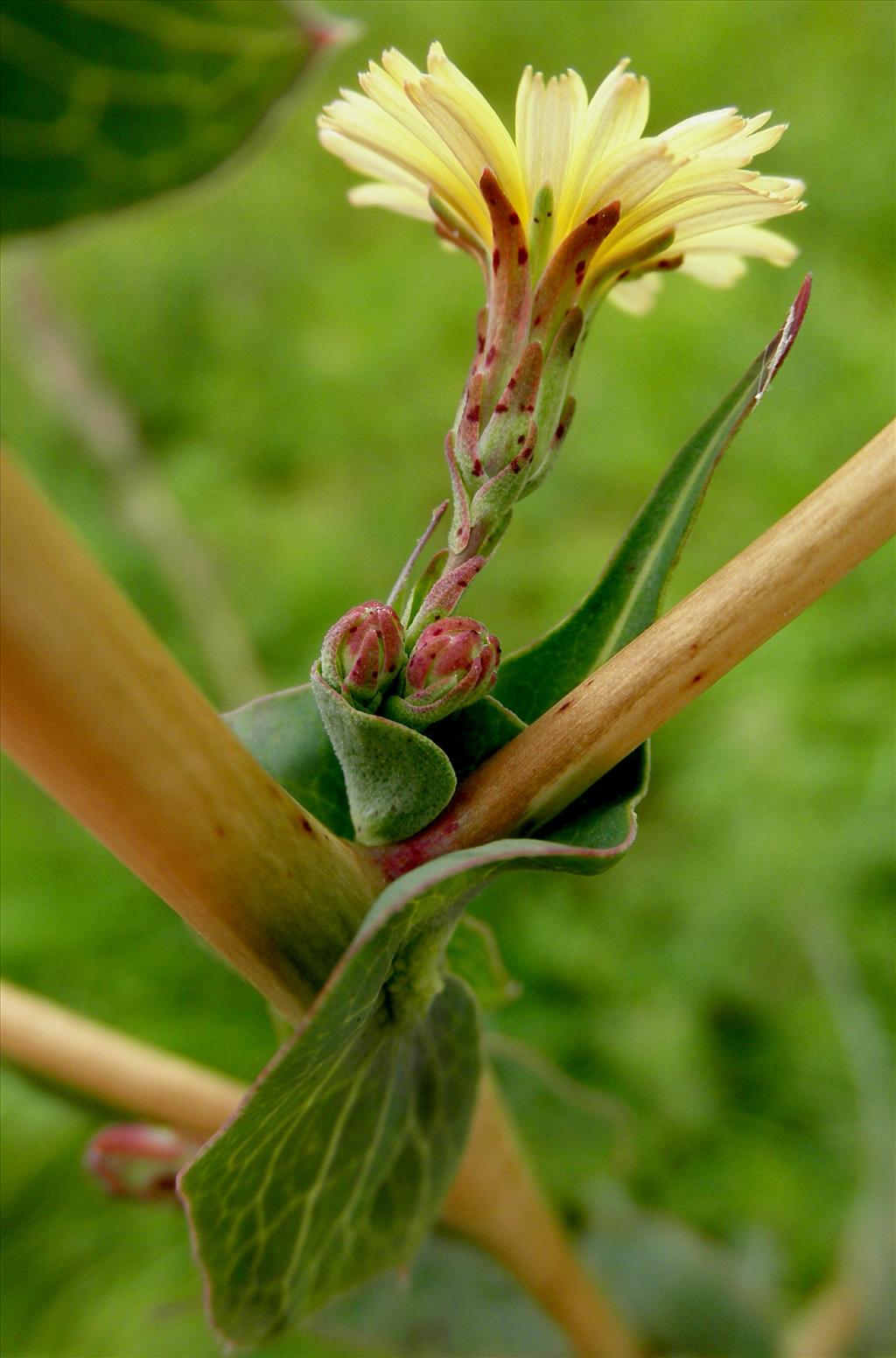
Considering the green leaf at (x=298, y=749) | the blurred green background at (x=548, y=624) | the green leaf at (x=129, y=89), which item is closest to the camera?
the green leaf at (x=129, y=89)

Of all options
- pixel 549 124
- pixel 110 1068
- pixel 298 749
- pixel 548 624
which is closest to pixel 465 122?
pixel 549 124

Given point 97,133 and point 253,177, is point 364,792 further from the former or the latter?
point 253,177

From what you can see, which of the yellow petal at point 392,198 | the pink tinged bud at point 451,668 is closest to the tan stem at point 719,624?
the pink tinged bud at point 451,668

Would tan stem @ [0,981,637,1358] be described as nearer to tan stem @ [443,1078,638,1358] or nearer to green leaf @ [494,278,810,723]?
tan stem @ [443,1078,638,1358]

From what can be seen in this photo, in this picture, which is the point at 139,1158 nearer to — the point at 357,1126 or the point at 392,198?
the point at 357,1126

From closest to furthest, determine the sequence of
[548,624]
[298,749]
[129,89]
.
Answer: [129,89], [298,749], [548,624]

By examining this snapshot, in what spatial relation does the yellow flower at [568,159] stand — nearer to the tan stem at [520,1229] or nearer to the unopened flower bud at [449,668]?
the unopened flower bud at [449,668]

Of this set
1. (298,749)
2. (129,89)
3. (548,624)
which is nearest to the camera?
(129,89)
